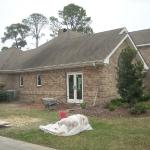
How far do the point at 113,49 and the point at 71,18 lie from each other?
42.4 meters

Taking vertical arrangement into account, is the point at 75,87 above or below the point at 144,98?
above

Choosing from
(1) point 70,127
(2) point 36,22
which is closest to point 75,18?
(2) point 36,22

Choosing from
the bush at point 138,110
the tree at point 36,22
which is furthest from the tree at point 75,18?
the bush at point 138,110

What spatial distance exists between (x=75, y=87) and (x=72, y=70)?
1187mm

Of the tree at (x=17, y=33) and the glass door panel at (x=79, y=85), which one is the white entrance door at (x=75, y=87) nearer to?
the glass door panel at (x=79, y=85)

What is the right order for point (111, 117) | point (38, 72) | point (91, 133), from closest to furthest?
point (91, 133) < point (111, 117) < point (38, 72)

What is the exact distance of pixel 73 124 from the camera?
42.1ft

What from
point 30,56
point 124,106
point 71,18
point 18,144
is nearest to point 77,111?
point 124,106

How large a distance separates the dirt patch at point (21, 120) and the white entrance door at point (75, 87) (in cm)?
646

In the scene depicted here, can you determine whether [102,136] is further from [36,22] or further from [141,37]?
[36,22]

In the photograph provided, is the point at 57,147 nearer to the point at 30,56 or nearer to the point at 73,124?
the point at 73,124

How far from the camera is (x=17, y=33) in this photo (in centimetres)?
7431

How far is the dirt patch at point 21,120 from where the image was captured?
15.8 m

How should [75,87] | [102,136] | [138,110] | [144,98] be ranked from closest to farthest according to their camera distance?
[102,136] → [138,110] → [144,98] → [75,87]
